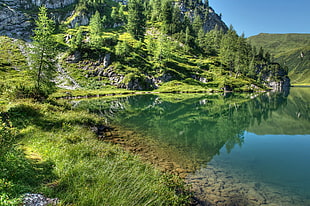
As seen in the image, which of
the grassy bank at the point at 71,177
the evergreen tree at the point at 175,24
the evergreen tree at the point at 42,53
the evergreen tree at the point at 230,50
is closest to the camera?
the grassy bank at the point at 71,177

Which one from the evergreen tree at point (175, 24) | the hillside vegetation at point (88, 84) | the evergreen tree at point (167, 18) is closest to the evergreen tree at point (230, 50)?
the hillside vegetation at point (88, 84)

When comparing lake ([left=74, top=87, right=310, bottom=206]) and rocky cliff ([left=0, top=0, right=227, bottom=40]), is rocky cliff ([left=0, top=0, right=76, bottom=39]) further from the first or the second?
lake ([left=74, top=87, right=310, bottom=206])

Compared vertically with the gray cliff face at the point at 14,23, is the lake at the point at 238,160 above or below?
below

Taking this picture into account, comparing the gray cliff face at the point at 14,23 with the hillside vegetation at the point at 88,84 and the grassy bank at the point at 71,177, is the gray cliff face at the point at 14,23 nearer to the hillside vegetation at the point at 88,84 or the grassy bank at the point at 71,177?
→ the hillside vegetation at the point at 88,84

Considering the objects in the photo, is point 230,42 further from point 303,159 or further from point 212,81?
point 303,159

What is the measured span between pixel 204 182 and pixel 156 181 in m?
4.58

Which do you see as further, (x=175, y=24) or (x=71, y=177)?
(x=175, y=24)

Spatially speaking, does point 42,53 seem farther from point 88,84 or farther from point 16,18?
point 16,18

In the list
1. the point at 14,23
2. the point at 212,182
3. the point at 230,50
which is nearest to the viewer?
the point at 212,182

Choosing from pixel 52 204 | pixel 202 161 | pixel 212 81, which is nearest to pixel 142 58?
pixel 212 81

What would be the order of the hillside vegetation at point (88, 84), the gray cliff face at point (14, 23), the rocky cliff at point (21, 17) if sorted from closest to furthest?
the hillside vegetation at point (88, 84) → the gray cliff face at point (14, 23) → the rocky cliff at point (21, 17)

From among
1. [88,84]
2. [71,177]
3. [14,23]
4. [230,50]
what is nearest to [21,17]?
[14,23]

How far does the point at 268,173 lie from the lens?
47.8ft

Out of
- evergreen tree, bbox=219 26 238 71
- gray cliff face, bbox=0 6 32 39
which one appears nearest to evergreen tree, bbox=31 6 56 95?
evergreen tree, bbox=219 26 238 71
